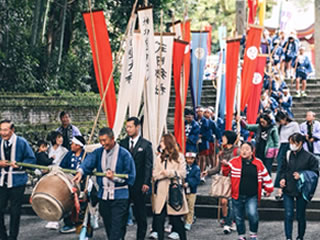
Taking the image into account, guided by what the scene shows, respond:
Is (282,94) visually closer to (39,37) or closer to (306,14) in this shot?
(39,37)

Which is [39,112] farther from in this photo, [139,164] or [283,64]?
[283,64]

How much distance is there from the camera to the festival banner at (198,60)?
15023 millimetres

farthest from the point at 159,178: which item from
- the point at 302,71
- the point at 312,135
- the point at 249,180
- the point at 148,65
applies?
the point at 302,71

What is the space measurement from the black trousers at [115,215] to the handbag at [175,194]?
2.84ft

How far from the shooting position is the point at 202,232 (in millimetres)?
10320

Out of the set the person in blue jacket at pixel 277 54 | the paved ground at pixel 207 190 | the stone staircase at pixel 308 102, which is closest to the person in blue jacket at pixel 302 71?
the stone staircase at pixel 308 102

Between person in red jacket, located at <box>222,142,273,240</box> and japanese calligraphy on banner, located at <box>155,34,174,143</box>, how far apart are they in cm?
225

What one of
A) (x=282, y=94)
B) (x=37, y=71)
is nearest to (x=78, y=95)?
(x=37, y=71)

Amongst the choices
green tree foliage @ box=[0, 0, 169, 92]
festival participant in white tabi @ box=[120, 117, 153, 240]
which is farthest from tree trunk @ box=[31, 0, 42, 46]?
festival participant in white tabi @ box=[120, 117, 153, 240]

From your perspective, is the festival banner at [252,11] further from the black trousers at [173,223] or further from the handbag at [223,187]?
the black trousers at [173,223]

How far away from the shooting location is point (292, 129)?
11.6 m

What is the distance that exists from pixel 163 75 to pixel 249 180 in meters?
3.24

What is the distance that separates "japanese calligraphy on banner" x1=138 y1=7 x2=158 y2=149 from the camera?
1101 centimetres

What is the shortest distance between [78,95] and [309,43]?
2752 cm
